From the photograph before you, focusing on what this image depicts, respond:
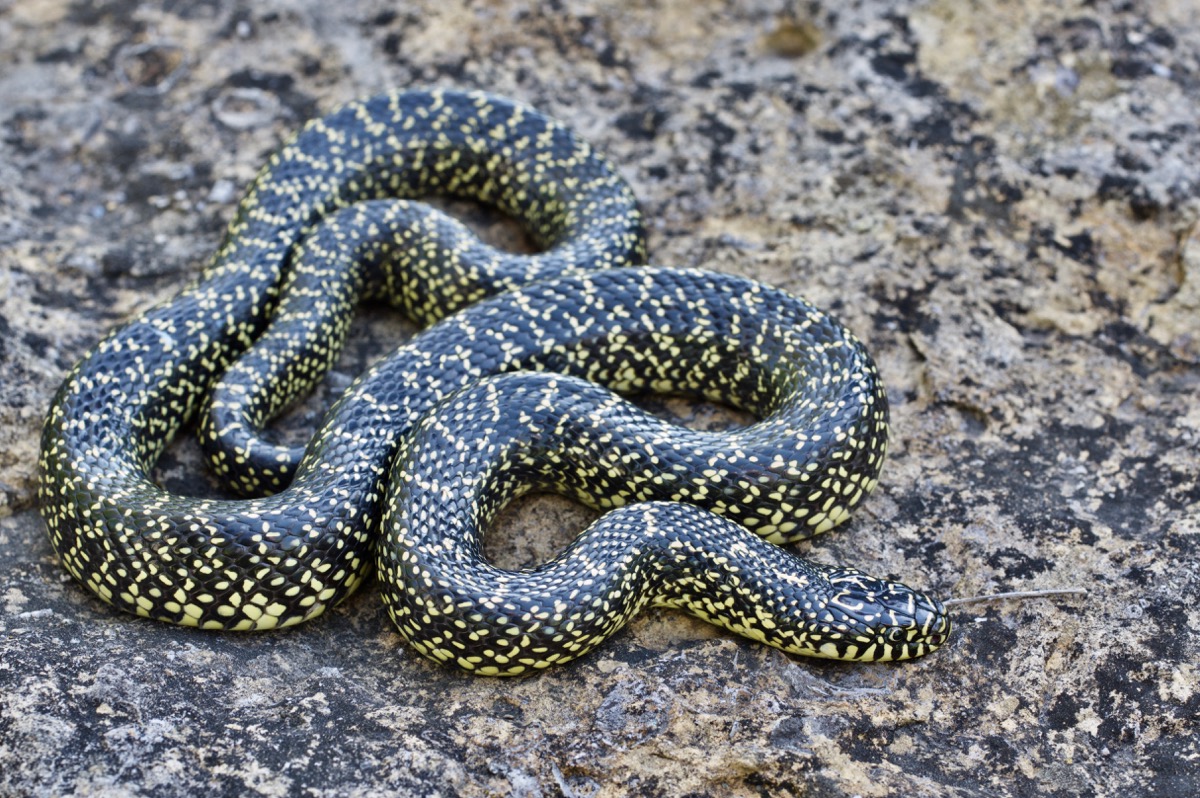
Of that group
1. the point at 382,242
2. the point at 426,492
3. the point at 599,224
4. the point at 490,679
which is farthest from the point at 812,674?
the point at 382,242

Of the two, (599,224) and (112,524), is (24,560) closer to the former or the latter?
(112,524)

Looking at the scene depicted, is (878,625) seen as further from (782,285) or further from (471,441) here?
(782,285)

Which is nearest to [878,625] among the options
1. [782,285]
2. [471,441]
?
[471,441]

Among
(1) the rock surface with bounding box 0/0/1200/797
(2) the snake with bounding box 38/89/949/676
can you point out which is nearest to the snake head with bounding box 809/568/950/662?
(2) the snake with bounding box 38/89/949/676

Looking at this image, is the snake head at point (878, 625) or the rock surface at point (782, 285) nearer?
the rock surface at point (782, 285)

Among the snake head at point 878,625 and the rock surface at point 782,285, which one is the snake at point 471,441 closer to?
the snake head at point 878,625

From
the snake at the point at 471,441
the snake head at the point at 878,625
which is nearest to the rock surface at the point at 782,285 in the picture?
the snake head at the point at 878,625
